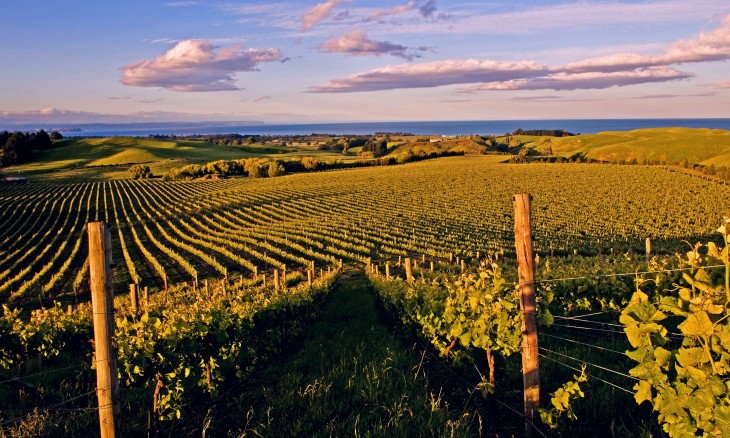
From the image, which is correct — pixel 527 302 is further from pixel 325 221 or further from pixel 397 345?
pixel 325 221

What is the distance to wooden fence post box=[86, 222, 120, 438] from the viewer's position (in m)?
4.37

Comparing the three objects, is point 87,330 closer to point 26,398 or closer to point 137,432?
point 26,398

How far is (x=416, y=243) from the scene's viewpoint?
95.8 ft

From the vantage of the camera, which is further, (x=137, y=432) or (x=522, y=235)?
(x=137, y=432)

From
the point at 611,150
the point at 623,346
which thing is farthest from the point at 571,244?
the point at 611,150

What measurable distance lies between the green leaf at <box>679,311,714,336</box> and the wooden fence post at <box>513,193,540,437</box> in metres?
1.74

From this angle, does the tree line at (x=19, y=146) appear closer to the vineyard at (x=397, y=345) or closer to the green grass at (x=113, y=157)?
the green grass at (x=113, y=157)

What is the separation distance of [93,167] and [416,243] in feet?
367

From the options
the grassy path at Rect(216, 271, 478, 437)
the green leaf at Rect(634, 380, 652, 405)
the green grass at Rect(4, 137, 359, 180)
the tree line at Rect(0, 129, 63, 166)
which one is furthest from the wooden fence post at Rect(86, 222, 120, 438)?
the tree line at Rect(0, 129, 63, 166)

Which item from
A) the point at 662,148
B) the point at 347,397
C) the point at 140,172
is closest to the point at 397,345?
the point at 347,397

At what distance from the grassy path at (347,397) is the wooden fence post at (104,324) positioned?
1.37 meters

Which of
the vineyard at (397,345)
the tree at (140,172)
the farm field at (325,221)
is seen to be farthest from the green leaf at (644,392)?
the tree at (140,172)

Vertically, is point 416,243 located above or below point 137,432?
below

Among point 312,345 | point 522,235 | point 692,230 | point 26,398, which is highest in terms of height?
point 522,235
